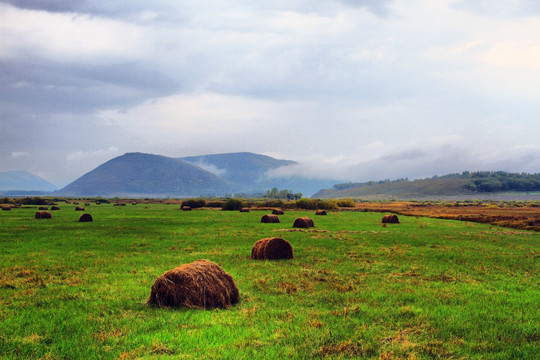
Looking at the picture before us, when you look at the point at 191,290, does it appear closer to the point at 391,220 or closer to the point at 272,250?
the point at 272,250

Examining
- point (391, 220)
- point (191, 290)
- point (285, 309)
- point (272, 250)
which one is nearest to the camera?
point (285, 309)

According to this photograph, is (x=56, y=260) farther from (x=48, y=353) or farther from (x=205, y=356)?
(x=205, y=356)

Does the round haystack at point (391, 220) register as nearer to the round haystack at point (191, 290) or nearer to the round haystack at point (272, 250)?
the round haystack at point (272, 250)

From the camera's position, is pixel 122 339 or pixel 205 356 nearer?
pixel 205 356

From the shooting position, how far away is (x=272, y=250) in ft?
61.9

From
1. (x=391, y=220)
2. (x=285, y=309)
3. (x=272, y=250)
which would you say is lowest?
(x=391, y=220)

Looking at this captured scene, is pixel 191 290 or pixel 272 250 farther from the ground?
pixel 191 290

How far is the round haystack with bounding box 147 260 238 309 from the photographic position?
34.8 feet

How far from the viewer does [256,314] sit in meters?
9.95

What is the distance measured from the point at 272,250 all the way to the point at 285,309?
27.9ft

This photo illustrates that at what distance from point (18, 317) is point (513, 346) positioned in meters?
12.4

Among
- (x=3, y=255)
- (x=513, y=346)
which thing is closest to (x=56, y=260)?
(x=3, y=255)

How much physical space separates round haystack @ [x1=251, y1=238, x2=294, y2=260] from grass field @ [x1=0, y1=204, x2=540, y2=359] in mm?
680

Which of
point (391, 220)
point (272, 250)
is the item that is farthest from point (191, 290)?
point (391, 220)
